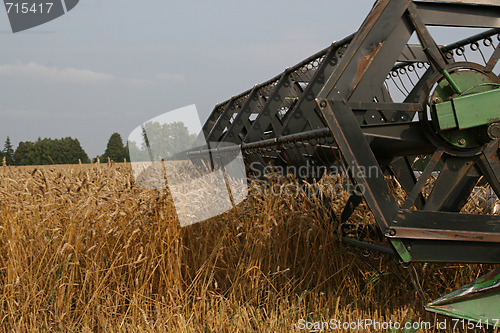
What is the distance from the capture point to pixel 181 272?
3.38 metres

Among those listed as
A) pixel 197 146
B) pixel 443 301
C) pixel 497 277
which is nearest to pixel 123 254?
pixel 443 301

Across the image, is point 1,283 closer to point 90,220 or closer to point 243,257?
point 90,220

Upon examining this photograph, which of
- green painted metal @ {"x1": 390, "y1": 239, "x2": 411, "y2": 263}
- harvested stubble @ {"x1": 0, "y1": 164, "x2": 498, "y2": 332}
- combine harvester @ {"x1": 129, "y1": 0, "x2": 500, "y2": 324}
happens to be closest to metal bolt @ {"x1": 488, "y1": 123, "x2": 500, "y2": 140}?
combine harvester @ {"x1": 129, "y1": 0, "x2": 500, "y2": 324}

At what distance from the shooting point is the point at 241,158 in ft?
19.5

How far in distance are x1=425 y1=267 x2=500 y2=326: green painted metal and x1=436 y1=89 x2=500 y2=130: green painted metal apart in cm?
96

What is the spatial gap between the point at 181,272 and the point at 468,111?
2.21m

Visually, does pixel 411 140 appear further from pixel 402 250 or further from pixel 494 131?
pixel 402 250

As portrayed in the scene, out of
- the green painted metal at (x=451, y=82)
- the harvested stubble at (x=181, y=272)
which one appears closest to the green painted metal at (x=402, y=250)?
the harvested stubble at (x=181, y=272)

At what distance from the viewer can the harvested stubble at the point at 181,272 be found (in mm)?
3039

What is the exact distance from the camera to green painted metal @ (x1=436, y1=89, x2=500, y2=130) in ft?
8.57

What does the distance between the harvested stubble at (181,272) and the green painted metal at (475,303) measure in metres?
0.43

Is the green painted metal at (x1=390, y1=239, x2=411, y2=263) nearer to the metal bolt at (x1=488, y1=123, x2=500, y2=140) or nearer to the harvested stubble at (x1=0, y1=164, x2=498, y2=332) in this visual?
the harvested stubble at (x1=0, y1=164, x2=498, y2=332)

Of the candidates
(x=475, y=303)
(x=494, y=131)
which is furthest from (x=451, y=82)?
(x=475, y=303)

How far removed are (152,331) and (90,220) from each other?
1.05 m
